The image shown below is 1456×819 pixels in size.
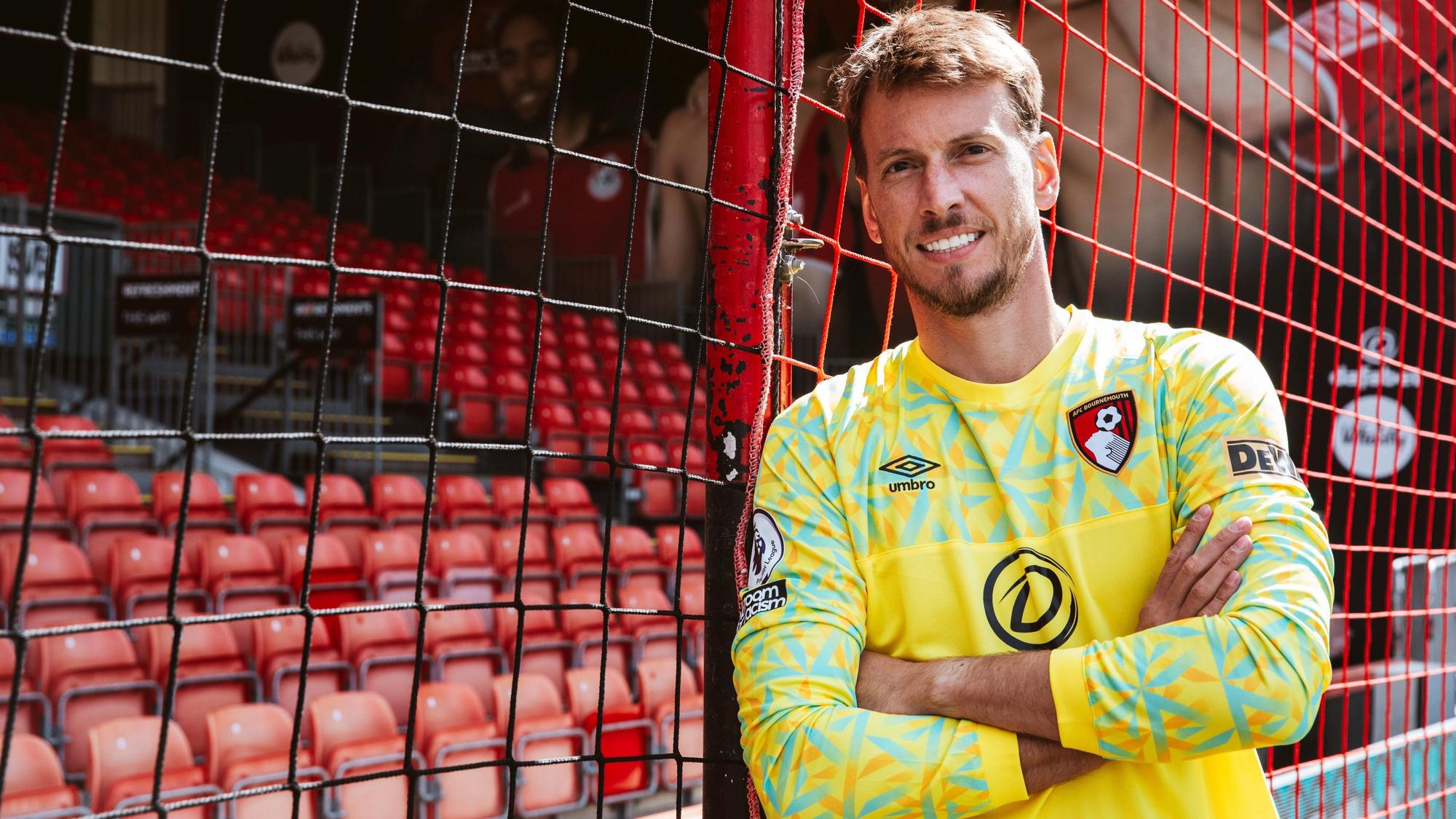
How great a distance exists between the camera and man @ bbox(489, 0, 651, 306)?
11188 millimetres

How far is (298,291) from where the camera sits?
856 centimetres

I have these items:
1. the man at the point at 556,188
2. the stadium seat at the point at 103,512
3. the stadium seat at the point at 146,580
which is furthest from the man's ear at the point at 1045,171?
→ the man at the point at 556,188

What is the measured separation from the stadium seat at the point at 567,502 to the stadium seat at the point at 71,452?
7.35 ft

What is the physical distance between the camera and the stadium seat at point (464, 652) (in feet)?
14.3

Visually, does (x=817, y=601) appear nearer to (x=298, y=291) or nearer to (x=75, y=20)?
(x=298, y=291)

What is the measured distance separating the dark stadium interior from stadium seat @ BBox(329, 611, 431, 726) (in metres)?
0.01

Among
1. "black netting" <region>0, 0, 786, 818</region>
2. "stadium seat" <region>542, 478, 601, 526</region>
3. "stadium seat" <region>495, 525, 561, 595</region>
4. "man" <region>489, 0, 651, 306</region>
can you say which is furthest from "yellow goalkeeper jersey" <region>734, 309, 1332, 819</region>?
"man" <region>489, 0, 651, 306</region>

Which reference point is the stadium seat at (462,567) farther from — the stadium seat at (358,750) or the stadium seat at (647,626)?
the stadium seat at (358,750)

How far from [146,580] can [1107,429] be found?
4.21 m

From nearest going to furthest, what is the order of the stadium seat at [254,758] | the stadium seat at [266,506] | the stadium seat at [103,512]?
the stadium seat at [254,758]
the stadium seat at [103,512]
the stadium seat at [266,506]

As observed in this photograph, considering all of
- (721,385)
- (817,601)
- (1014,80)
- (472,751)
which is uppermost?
(1014,80)

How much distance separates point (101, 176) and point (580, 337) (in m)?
4.35

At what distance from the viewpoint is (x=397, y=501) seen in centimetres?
585

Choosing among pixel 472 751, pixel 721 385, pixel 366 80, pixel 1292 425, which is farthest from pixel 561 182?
pixel 721 385
